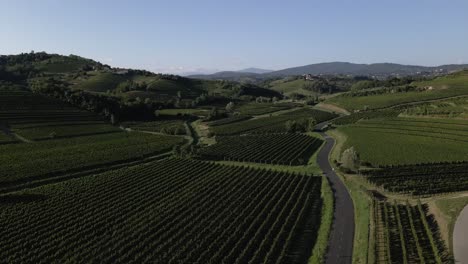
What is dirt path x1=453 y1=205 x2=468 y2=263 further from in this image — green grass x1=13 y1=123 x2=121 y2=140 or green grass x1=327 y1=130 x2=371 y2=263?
green grass x1=13 y1=123 x2=121 y2=140

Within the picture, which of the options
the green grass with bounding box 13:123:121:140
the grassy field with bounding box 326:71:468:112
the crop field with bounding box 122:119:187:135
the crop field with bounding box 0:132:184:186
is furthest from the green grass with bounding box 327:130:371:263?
the grassy field with bounding box 326:71:468:112

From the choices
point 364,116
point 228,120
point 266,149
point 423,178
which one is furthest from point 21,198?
point 364,116

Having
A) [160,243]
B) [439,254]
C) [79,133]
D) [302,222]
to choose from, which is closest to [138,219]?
[160,243]

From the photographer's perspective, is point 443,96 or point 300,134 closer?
point 300,134

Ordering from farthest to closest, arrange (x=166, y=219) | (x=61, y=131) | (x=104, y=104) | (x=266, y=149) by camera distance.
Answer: (x=104, y=104)
(x=61, y=131)
(x=266, y=149)
(x=166, y=219)

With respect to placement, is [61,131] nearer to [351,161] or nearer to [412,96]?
[351,161]

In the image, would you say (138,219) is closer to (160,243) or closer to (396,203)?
(160,243)

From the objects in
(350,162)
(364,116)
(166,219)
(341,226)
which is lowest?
(341,226)
